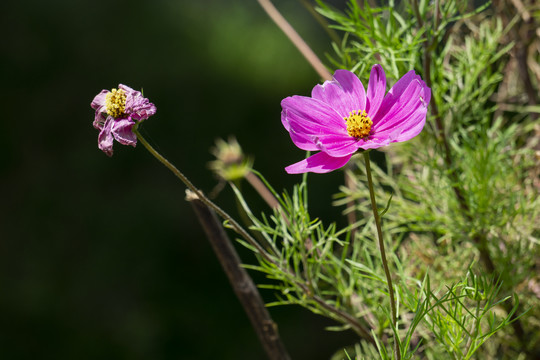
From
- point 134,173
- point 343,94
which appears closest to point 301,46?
point 343,94

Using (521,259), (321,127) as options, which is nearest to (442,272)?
(521,259)

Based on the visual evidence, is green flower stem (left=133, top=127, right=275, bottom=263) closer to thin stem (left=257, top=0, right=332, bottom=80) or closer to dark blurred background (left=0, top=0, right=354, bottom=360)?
thin stem (left=257, top=0, right=332, bottom=80)

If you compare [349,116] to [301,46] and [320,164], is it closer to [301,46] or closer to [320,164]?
[320,164]

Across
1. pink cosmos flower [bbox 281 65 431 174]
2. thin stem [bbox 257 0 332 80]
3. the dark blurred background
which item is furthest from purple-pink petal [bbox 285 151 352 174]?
the dark blurred background

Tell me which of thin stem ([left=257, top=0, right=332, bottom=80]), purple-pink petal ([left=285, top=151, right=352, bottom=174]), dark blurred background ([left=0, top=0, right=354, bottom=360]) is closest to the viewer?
purple-pink petal ([left=285, top=151, right=352, bottom=174])

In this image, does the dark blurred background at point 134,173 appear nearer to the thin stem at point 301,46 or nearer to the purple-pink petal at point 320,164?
the thin stem at point 301,46

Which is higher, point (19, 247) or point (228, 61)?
point (228, 61)

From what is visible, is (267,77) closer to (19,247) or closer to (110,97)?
(19,247)
